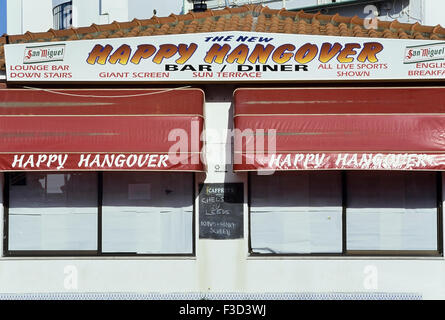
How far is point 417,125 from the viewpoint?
9.94m

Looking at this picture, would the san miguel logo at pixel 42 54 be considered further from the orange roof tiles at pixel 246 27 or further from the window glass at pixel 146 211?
the window glass at pixel 146 211

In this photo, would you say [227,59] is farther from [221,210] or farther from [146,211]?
[146,211]

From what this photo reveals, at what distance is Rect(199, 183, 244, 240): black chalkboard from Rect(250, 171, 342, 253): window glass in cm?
26

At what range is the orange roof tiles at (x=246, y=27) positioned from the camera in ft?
38.3

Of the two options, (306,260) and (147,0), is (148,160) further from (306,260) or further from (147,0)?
(147,0)

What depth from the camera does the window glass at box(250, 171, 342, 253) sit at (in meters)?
10.7

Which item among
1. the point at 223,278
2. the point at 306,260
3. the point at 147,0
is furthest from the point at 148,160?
the point at 147,0

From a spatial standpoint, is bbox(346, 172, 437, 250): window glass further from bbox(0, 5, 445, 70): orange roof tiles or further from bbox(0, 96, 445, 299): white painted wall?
bbox(0, 5, 445, 70): orange roof tiles

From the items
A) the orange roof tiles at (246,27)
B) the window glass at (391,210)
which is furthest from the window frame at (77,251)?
the window glass at (391,210)

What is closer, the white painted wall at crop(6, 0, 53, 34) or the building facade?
the building facade

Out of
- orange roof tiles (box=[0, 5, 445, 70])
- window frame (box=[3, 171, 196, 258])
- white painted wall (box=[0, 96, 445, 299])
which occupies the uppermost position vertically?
orange roof tiles (box=[0, 5, 445, 70])

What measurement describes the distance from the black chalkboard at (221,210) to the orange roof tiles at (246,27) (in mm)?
3274

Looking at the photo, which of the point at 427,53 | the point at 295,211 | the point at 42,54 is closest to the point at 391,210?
the point at 295,211

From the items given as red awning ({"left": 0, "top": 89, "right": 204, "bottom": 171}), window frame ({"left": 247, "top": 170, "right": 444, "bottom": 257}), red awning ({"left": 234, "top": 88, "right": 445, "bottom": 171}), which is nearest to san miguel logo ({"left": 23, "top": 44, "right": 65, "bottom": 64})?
red awning ({"left": 0, "top": 89, "right": 204, "bottom": 171})
